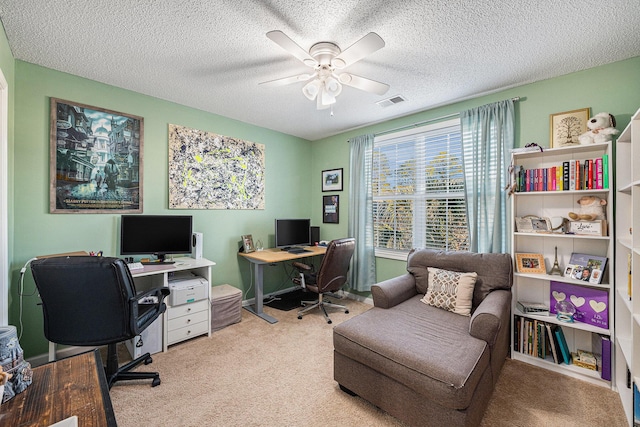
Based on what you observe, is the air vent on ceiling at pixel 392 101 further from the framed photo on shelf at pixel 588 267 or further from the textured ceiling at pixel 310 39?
the framed photo on shelf at pixel 588 267

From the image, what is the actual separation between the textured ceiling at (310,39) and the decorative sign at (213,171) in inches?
24.0

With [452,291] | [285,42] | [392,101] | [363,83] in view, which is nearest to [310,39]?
[285,42]

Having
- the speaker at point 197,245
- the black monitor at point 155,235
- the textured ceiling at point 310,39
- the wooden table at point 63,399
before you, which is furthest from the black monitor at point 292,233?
the wooden table at point 63,399

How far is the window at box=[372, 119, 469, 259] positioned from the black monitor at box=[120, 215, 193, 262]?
240 cm

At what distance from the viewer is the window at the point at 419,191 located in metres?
3.04

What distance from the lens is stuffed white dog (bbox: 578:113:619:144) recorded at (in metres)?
2.03

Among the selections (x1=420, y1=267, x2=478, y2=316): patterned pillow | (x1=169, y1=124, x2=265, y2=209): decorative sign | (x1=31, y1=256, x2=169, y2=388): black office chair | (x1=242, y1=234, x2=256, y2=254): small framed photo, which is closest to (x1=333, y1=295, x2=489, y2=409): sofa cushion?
(x1=420, y1=267, x2=478, y2=316): patterned pillow

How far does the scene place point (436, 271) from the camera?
248cm

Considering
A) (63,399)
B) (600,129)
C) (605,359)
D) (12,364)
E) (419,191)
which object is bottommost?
(605,359)

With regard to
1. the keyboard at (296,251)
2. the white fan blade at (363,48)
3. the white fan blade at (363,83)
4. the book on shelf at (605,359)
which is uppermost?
the white fan blade at (363,48)

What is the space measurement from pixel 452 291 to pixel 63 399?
2.42 m

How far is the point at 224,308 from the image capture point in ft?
9.64

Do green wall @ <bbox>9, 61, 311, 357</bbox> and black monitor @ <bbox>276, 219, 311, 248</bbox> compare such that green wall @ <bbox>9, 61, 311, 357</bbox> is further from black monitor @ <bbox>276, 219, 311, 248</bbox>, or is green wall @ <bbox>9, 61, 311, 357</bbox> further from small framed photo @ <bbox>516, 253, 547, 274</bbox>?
small framed photo @ <bbox>516, 253, 547, 274</bbox>

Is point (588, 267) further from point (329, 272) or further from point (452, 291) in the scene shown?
point (329, 272)
